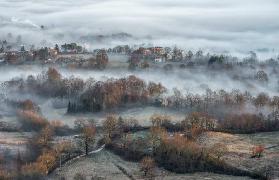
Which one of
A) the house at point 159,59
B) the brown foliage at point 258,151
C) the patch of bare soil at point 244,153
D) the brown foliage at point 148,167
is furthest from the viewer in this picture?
the house at point 159,59

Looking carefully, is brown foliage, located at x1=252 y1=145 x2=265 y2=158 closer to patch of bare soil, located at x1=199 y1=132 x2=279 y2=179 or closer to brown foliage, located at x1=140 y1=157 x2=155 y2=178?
patch of bare soil, located at x1=199 y1=132 x2=279 y2=179

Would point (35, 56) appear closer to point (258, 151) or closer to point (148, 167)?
point (258, 151)

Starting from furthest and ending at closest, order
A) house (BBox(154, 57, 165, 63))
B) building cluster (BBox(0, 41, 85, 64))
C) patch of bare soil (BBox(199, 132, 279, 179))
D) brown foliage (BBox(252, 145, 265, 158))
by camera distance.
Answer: house (BBox(154, 57, 165, 63)), building cluster (BBox(0, 41, 85, 64)), brown foliage (BBox(252, 145, 265, 158)), patch of bare soil (BBox(199, 132, 279, 179))

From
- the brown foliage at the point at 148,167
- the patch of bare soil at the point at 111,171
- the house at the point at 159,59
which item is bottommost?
the patch of bare soil at the point at 111,171

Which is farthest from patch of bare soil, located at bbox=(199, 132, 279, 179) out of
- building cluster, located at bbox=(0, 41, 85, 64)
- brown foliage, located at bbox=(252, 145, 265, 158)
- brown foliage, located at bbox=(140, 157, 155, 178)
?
building cluster, located at bbox=(0, 41, 85, 64)

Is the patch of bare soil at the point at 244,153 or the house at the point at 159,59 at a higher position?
the house at the point at 159,59

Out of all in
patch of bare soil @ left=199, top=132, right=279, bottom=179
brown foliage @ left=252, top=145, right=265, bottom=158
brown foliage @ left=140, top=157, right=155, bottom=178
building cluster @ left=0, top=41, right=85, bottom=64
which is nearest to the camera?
brown foliage @ left=140, top=157, right=155, bottom=178

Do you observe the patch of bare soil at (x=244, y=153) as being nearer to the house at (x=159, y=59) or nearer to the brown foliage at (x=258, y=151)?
the brown foliage at (x=258, y=151)

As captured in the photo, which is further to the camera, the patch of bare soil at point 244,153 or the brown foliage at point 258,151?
the brown foliage at point 258,151

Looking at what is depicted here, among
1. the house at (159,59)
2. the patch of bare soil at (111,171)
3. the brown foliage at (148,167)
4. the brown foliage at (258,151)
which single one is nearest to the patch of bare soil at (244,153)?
the brown foliage at (258,151)

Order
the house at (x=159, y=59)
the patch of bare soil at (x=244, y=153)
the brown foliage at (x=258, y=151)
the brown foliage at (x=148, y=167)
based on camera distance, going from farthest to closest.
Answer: the house at (x=159, y=59)
the brown foliage at (x=258, y=151)
the patch of bare soil at (x=244, y=153)
the brown foliage at (x=148, y=167)

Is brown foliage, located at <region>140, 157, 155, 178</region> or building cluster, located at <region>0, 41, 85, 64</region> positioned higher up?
building cluster, located at <region>0, 41, 85, 64</region>

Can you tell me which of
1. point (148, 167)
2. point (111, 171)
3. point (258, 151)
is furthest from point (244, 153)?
point (111, 171)
